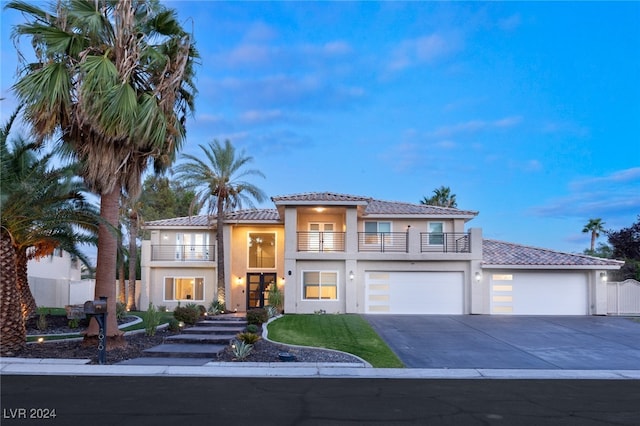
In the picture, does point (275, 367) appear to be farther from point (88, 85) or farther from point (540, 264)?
point (540, 264)

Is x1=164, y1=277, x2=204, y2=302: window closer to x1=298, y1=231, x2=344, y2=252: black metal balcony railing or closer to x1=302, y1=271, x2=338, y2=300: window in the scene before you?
x1=298, y1=231, x2=344, y2=252: black metal balcony railing

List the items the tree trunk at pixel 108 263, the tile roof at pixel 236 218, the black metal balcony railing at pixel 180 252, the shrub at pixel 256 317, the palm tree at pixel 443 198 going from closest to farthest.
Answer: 1. the tree trunk at pixel 108 263
2. the shrub at pixel 256 317
3. the tile roof at pixel 236 218
4. the black metal balcony railing at pixel 180 252
5. the palm tree at pixel 443 198

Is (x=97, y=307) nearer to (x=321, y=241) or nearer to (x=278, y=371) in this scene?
(x=278, y=371)

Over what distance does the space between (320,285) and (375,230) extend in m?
4.54

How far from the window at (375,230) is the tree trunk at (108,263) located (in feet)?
50.2

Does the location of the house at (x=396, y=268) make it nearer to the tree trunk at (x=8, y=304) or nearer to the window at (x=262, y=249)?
the window at (x=262, y=249)

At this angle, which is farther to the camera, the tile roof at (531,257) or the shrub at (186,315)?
the tile roof at (531,257)

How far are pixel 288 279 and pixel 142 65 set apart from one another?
13.3 metres

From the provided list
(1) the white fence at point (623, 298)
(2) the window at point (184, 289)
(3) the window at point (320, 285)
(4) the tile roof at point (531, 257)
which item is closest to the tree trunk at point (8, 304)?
(3) the window at point (320, 285)

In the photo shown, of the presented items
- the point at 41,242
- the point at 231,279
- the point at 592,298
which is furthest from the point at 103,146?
the point at 592,298

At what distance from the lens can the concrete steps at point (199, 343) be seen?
15023 mm

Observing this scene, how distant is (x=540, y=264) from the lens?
26.5 m

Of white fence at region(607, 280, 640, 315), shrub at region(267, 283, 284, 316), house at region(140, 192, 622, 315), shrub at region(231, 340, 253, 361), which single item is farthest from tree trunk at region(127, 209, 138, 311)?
white fence at region(607, 280, 640, 315)

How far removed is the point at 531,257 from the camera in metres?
27.6
